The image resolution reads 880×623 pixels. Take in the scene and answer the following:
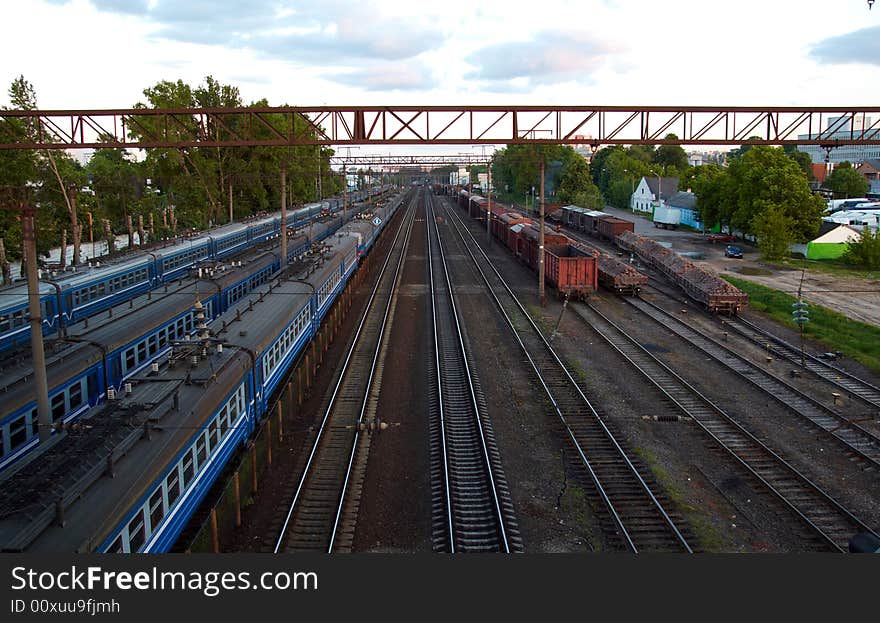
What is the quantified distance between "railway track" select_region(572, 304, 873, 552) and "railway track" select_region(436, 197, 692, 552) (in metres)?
2.66

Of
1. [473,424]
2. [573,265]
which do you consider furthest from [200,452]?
[573,265]

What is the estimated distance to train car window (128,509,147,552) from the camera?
9547 mm

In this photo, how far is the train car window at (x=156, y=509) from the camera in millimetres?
10336

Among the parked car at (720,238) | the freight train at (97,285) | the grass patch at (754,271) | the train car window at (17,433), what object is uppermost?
the freight train at (97,285)

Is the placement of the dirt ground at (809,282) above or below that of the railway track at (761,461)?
above

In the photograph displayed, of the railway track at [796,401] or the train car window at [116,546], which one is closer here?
the train car window at [116,546]

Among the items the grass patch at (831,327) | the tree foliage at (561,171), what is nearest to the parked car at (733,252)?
the grass patch at (831,327)

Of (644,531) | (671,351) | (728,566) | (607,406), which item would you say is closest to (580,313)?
(671,351)

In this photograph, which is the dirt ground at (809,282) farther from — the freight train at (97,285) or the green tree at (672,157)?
the green tree at (672,157)

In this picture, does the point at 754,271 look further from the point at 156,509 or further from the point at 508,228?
the point at 156,509

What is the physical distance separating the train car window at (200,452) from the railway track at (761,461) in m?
11.9

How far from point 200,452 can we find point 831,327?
95.7ft

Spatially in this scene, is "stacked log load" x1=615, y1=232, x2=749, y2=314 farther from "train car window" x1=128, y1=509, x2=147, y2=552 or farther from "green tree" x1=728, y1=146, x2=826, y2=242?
"train car window" x1=128, y1=509, x2=147, y2=552

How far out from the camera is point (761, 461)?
16.5 metres
